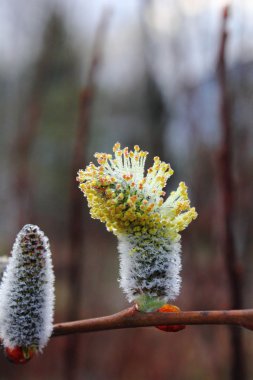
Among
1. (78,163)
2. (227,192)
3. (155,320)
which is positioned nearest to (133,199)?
(155,320)

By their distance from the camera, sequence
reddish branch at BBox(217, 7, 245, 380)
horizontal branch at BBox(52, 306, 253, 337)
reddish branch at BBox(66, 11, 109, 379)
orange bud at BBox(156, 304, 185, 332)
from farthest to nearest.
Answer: reddish branch at BBox(66, 11, 109, 379)
reddish branch at BBox(217, 7, 245, 380)
orange bud at BBox(156, 304, 185, 332)
horizontal branch at BBox(52, 306, 253, 337)

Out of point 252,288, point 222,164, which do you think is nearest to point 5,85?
point 252,288

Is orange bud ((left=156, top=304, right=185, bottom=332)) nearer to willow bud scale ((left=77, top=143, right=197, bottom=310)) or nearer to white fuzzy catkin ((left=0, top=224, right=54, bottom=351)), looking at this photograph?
willow bud scale ((left=77, top=143, right=197, bottom=310))

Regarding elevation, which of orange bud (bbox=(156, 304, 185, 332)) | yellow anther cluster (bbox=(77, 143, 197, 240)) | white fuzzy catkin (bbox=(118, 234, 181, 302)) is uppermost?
yellow anther cluster (bbox=(77, 143, 197, 240))

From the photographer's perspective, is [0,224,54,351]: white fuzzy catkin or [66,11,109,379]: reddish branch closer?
[0,224,54,351]: white fuzzy catkin

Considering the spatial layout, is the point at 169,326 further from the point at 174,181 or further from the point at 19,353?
the point at 174,181

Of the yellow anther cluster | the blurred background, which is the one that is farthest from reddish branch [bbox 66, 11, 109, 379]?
the yellow anther cluster

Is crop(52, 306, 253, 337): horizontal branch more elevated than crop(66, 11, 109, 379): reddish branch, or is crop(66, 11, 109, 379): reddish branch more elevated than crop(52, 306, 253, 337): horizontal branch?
crop(66, 11, 109, 379): reddish branch

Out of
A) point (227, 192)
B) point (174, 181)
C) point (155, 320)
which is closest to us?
point (155, 320)
